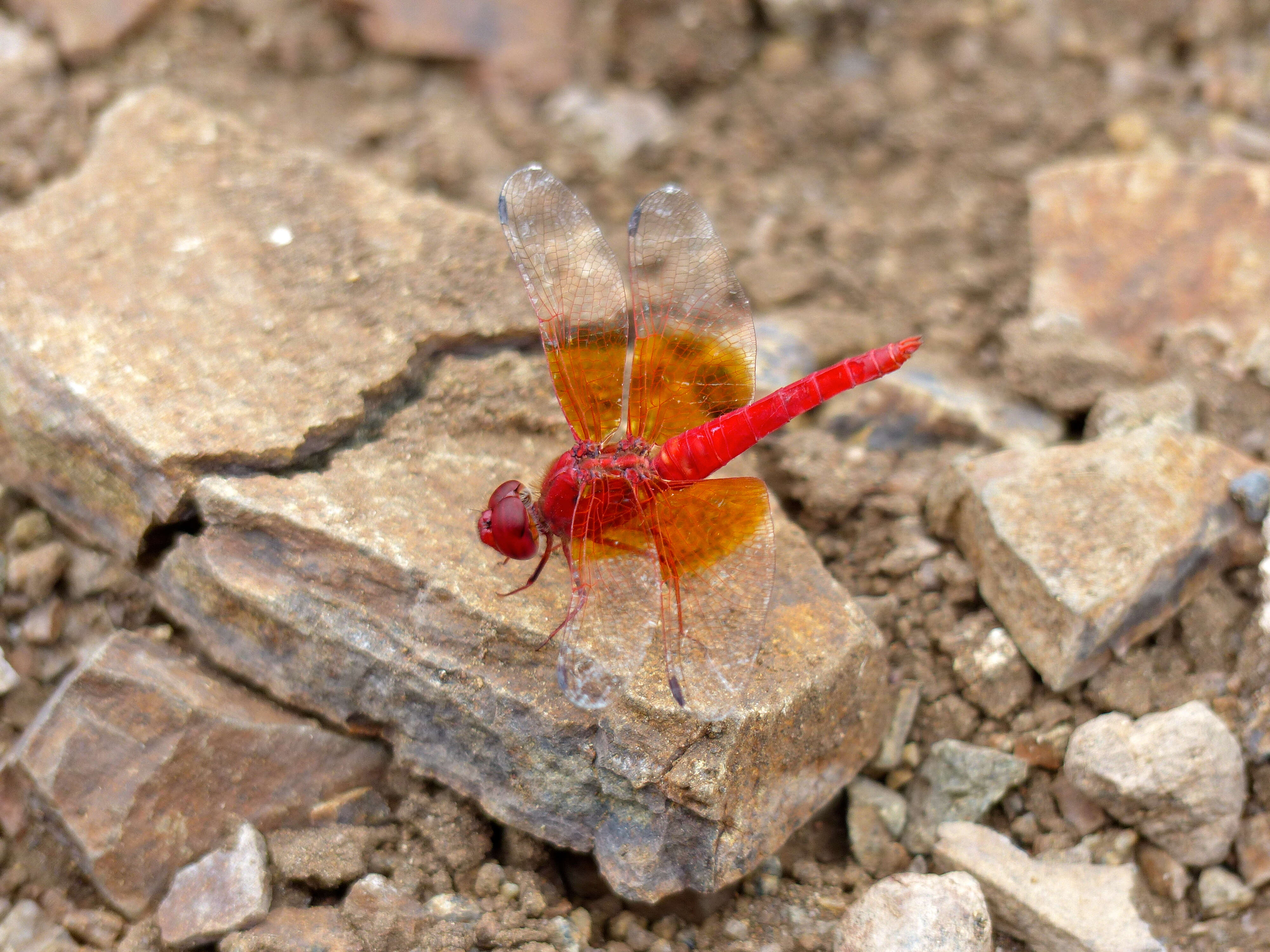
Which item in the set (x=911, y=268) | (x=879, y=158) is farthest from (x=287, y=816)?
(x=879, y=158)

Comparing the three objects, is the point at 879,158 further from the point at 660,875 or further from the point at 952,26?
the point at 660,875

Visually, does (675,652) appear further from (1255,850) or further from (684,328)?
(1255,850)

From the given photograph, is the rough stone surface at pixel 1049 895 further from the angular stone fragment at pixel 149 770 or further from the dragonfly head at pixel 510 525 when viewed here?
the angular stone fragment at pixel 149 770

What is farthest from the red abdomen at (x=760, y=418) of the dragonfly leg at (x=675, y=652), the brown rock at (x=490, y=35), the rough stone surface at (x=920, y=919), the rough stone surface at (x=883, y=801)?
the brown rock at (x=490, y=35)

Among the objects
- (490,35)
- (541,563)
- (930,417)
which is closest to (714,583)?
(541,563)

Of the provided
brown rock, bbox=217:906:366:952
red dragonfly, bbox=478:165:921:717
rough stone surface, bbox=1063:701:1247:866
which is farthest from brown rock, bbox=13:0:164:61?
rough stone surface, bbox=1063:701:1247:866

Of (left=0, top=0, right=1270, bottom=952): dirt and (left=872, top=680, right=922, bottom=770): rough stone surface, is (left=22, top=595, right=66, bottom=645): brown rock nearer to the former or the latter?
(left=0, top=0, right=1270, bottom=952): dirt
